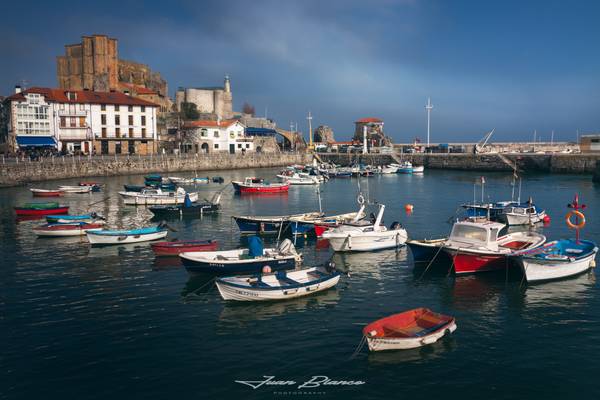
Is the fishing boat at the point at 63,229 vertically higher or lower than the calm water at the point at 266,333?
higher

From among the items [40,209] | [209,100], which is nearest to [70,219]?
[40,209]

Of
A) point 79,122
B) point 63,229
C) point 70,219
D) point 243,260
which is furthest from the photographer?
point 79,122

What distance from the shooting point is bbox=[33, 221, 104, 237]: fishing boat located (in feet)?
126

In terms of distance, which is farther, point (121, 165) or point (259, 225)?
point (121, 165)

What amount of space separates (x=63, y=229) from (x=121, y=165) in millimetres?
54991

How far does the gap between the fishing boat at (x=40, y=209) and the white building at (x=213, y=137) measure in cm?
6976

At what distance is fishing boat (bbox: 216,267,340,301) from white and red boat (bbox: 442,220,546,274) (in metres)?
7.60

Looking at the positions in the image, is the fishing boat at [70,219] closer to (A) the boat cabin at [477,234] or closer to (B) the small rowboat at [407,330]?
(A) the boat cabin at [477,234]

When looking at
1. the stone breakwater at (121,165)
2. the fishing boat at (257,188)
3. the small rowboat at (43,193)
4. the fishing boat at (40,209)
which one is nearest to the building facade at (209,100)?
the stone breakwater at (121,165)

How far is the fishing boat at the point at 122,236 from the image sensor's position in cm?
3547

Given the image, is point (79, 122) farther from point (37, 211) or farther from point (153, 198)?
point (37, 211)

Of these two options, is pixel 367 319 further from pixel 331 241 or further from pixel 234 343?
pixel 331 241

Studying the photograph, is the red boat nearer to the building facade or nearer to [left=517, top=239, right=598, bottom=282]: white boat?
[left=517, top=239, right=598, bottom=282]: white boat

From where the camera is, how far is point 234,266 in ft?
89.0
